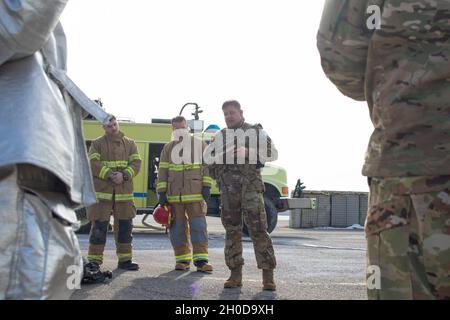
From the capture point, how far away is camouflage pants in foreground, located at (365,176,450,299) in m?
1.98

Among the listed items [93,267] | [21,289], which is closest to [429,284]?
[21,289]

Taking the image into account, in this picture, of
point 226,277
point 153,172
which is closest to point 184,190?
point 226,277

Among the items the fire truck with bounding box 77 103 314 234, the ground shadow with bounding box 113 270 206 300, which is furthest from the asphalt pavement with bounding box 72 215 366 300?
the fire truck with bounding box 77 103 314 234

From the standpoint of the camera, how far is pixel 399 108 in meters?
2.14

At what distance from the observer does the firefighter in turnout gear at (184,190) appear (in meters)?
7.62

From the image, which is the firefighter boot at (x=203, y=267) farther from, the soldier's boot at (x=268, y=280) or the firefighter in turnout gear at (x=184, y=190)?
the soldier's boot at (x=268, y=280)

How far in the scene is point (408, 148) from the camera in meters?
2.10

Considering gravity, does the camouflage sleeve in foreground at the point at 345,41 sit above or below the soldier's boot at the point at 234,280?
above

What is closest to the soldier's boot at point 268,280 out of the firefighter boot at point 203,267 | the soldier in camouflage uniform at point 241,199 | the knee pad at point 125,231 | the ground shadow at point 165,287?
the soldier in camouflage uniform at point 241,199

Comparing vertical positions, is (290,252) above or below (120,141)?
below
